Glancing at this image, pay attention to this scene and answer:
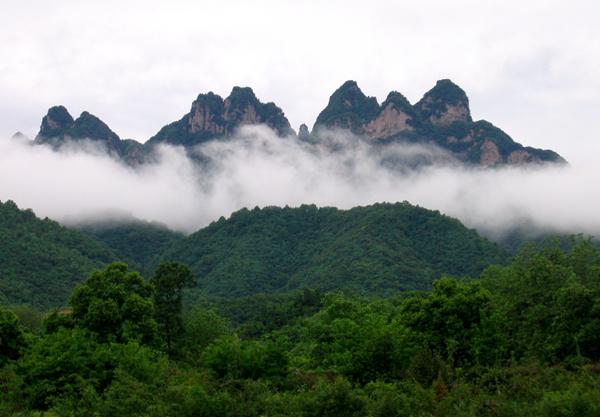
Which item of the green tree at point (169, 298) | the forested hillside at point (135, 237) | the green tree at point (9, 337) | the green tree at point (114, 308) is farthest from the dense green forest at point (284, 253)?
the green tree at point (114, 308)

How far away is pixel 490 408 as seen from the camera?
78.5 ft

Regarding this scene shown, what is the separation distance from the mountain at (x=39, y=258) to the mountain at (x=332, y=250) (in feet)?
68.0

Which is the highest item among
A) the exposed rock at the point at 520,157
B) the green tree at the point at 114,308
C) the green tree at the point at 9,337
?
the exposed rock at the point at 520,157

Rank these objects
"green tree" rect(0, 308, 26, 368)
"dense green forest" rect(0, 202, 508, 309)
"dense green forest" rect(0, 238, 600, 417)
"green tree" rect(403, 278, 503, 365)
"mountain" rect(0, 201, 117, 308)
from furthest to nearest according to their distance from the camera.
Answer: "dense green forest" rect(0, 202, 508, 309) → "mountain" rect(0, 201, 117, 308) → "green tree" rect(0, 308, 26, 368) → "green tree" rect(403, 278, 503, 365) → "dense green forest" rect(0, 238, 600, 417)

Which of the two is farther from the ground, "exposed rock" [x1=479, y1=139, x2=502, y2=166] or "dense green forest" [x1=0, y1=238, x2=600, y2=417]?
"exposed rock" [x1=479, y1=139, x2=502, y2=166]

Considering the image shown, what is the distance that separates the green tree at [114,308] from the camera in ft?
120

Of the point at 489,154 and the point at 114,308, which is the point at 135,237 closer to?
the point at 489,154

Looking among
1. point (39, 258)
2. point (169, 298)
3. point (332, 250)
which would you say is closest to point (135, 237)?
point (39, 258)

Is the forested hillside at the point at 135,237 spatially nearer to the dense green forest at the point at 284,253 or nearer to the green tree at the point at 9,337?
the dense green forest at the point at 284,253

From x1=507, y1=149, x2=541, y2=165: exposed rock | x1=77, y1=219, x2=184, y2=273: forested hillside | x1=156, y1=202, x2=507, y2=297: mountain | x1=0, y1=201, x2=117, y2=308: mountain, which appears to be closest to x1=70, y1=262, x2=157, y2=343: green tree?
x1=0, y1=201, x2=117, y2=308: mountain

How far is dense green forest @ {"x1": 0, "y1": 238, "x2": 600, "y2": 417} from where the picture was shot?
24672mm

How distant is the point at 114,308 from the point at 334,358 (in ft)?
40.2

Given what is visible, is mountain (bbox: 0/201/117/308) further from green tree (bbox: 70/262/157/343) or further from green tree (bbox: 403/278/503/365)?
green tree (bbox: 403/278/503/365)

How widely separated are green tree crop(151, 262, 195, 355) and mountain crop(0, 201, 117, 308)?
43.2 meters
